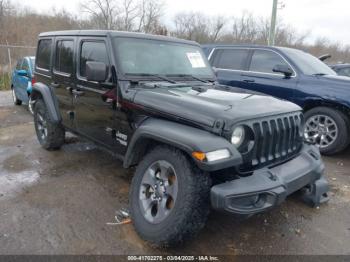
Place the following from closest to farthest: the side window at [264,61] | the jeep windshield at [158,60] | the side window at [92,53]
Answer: the jeep windshield at [158,60]
the side window at [92,53]
the side window at [264,61]

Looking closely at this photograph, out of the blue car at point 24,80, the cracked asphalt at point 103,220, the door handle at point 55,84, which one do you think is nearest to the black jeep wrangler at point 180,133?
the cracked asphalt at point 103,220

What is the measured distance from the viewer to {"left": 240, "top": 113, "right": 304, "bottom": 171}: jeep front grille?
260 cm

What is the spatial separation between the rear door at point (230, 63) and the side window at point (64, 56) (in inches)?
120

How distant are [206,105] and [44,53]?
354 centimetres

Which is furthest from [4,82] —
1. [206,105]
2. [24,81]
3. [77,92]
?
[206,105]

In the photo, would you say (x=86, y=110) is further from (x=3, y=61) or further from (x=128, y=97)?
(x=3, y=61)

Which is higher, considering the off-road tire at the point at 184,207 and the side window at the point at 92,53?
the side window at the point at 92,53

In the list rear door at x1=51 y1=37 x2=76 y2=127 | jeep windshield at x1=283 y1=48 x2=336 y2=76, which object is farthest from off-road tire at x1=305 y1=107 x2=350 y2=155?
rear door at x1=51 y1=37 x2=76 y2=127

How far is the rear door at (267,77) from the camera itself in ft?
18.4

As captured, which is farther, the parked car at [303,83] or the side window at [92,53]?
the parked car at [303,83]

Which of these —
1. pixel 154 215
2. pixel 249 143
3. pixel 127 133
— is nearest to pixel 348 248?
pixel 249 143

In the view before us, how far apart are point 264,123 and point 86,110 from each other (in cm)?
238

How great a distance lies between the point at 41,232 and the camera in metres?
2.92

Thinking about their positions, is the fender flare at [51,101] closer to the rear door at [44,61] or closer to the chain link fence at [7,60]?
the rear door at [44,61]
